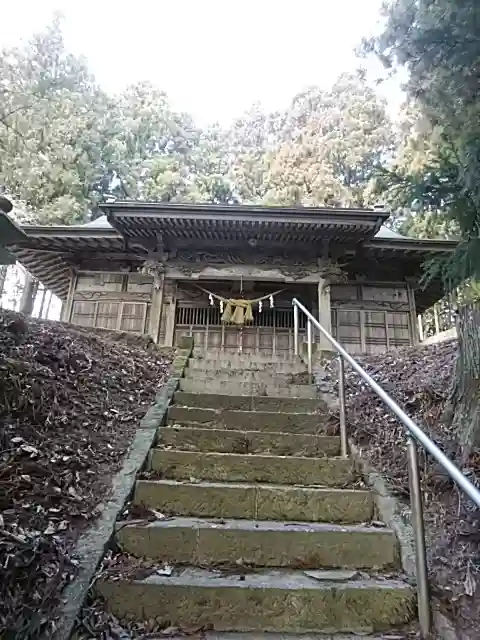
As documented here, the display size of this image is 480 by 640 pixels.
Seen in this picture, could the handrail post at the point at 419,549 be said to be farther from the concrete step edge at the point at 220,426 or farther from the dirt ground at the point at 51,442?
the concrete step edge at the point at 220,426

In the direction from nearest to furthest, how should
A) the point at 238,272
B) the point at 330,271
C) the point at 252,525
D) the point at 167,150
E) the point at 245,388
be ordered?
the point at 252,525 < the point at 245,388 < the point at 330,271 < the point at 238,272 < the point at 167,150

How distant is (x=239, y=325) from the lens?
32.3 feet

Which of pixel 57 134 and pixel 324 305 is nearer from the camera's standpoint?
pixel 324 305

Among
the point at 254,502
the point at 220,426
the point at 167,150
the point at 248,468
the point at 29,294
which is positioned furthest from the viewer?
the point at 167,150

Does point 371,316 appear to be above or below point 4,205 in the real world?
above

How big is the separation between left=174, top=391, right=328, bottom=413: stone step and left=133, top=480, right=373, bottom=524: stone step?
54.9 inches

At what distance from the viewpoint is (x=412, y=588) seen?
2100mm

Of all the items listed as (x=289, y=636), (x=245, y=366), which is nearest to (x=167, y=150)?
(x=245, y=366)

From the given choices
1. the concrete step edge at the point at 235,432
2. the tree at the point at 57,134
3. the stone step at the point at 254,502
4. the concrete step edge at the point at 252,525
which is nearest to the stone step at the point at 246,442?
the concrete step edge at the point at 235,432

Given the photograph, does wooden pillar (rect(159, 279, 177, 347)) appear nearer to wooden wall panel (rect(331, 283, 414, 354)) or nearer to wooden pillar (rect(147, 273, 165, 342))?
wooden pillar (rect(147, 273, 165, 342))

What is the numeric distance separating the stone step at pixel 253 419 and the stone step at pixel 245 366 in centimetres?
131

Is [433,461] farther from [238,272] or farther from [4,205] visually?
[238,272]

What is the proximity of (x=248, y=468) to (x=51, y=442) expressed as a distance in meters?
1.22

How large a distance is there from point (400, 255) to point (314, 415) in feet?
22.5
